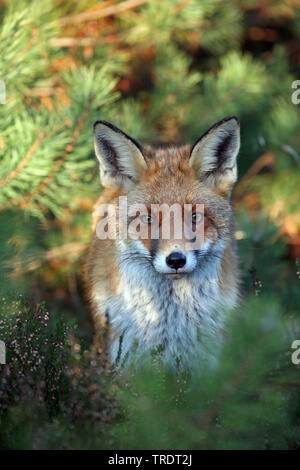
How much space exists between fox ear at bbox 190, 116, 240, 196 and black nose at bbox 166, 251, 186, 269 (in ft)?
1.48

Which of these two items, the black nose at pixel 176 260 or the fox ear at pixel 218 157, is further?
the fox ear at pixel 218 157

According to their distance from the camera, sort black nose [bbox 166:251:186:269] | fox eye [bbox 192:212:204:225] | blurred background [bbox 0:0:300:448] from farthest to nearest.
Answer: blurred background [bbox 0:0:300:448], fox eye [bbox 192:212:204:225], black nose [bbox 166:251:186:269]

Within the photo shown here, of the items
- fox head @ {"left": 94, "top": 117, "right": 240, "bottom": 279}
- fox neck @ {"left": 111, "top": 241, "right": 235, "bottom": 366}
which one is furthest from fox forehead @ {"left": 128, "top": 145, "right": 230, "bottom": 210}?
fox neck @ {"left": 111, "top": 241, "right": 235, "bottom": 366}

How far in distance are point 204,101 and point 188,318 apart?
1998 mm

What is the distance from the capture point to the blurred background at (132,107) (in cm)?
251

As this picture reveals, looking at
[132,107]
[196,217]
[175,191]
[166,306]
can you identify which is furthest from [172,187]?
[132,107]

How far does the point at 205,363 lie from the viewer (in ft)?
6.83

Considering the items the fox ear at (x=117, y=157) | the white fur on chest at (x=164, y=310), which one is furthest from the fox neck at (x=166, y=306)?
the fox ear at (x=117, y=157)

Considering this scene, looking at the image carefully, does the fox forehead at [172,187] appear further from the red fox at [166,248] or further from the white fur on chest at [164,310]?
the white fur on chest at [164,310]

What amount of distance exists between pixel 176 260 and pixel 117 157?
1.94ft

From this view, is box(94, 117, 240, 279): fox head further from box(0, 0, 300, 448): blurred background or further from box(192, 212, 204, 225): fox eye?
box(0, 0, 300, 448): blurred background

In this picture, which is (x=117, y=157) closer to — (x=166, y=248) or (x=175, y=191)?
(x=175, y=191)

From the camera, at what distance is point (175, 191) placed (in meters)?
2.22

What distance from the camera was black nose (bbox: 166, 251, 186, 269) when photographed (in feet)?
6.66
